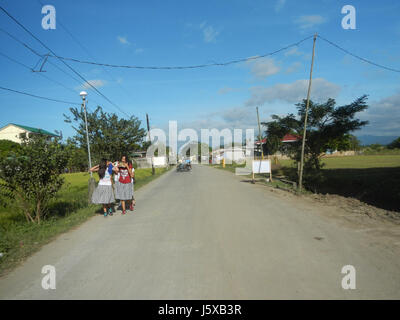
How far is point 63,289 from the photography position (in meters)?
3.28

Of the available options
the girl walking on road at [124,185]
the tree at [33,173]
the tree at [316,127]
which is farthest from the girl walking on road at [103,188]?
the tree at [316,127]

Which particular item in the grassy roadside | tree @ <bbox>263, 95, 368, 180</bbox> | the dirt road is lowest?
the grassy roadside

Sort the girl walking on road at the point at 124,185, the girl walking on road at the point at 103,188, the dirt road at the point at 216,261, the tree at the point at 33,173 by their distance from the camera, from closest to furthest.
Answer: the dirt road at the point at 216,261 < the tree at the point at 33,173 < the girl walking on road at the point at 103,188 < the girl walking on road at the point at 124,185

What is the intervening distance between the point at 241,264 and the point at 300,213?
4121 mm

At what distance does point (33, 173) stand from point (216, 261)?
18.7 feet

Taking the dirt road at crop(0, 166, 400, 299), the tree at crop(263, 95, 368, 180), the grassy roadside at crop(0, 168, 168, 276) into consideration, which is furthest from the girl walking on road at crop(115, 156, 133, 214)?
the tree at crop(263, 95, 368, 180)

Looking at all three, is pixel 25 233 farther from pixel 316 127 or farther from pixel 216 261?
pixel 316 127

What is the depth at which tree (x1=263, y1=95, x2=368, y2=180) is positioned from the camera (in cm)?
1397

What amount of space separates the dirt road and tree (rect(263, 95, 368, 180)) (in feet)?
31.1

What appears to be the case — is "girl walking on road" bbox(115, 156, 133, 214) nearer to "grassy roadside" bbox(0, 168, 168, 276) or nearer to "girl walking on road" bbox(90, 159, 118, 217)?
"girl walking on road" bbox(90, 159, 118, 217)

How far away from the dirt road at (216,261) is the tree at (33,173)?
72.5 inches

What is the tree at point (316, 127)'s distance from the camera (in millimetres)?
13969

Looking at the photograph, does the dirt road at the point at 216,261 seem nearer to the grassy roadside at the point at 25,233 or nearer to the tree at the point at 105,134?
the grassy roadside at the point at 25,233

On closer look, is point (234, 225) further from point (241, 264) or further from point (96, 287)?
point (96, 287)
